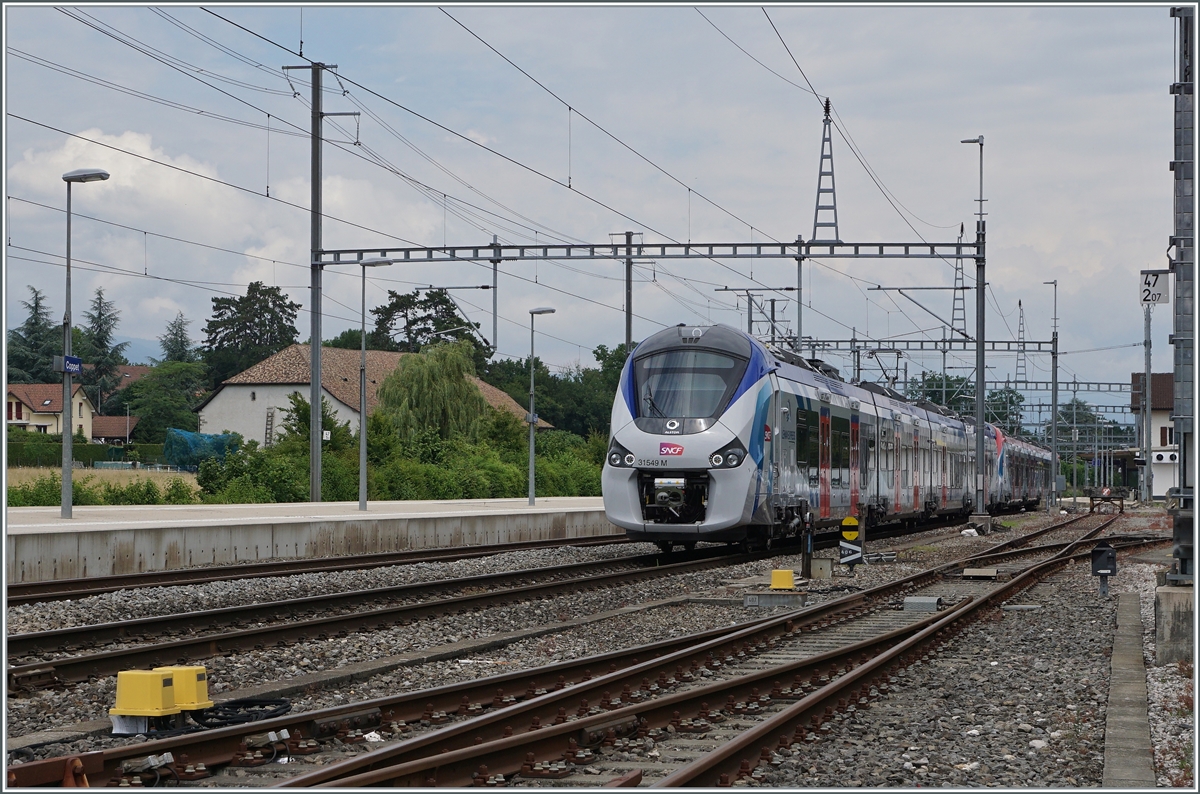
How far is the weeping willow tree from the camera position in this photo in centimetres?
5903

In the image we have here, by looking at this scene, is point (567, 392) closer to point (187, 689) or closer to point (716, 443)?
point (716, 443)

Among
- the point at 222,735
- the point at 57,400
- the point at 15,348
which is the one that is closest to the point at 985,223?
the point at 222,735

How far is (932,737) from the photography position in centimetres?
862

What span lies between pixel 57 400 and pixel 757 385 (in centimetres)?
9322

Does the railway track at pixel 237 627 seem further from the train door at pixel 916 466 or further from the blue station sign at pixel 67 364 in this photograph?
the train door at pixel 916 466

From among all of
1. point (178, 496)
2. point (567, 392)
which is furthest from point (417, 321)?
point (178, 496)

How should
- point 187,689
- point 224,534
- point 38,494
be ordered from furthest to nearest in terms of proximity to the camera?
point 38,494, point 224,534, point 187,689

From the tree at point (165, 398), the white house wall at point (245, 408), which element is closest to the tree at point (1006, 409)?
the white house wall at point (245, 408)

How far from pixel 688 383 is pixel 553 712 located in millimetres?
12623

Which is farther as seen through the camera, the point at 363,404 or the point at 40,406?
the point at 40,406

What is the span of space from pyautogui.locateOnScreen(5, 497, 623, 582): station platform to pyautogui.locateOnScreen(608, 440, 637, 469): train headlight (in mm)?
6917

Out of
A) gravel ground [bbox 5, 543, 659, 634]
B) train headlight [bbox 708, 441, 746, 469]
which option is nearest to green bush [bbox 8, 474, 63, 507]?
gravel ground [bbox 5, 543, 659, 634]

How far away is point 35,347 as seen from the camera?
117 m

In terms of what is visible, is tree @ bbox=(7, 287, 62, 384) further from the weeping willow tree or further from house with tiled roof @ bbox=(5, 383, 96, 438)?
the weeping willow tree
